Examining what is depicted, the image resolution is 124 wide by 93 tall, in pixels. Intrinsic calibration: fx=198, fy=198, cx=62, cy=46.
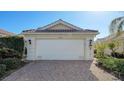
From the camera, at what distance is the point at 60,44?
66.3 ft

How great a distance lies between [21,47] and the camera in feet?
67.3

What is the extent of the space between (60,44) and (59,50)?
64cm

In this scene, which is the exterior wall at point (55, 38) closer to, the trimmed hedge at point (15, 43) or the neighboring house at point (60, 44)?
the neighboring house at point (60, 44)

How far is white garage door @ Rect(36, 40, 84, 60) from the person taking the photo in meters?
20.0

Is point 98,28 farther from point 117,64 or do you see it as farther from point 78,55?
point 117,64

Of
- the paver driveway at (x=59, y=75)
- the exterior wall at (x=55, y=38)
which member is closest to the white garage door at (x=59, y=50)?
Answer: the exterior wall at (x=55, y=38)

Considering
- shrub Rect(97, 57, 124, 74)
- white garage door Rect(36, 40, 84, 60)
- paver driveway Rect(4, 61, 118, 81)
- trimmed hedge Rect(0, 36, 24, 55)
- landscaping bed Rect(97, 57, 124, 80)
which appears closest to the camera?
paver driveway Rect(4, 61, 118, 81)

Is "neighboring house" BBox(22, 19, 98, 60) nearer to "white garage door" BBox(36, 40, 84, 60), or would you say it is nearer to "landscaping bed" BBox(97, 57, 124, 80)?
"white garage door" BBox(36, 40, 84, 60)

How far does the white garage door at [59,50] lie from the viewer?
20.0m

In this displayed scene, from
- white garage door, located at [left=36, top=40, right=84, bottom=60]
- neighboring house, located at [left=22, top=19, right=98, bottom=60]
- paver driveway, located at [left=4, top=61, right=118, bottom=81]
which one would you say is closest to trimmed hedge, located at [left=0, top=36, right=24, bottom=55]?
neighboring house, located at [left=22, top=19, right=98, bottom=60]

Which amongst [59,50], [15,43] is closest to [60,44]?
[59,50]
